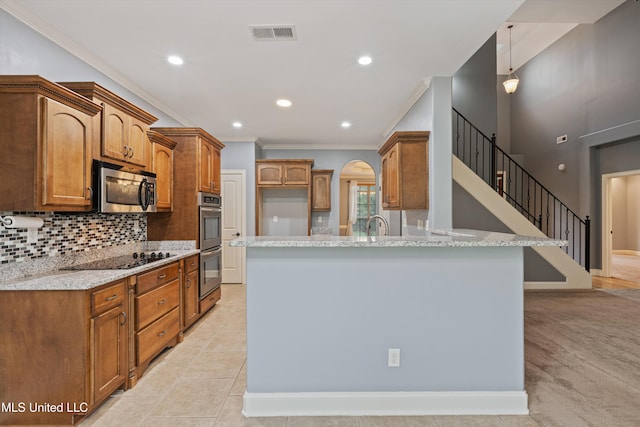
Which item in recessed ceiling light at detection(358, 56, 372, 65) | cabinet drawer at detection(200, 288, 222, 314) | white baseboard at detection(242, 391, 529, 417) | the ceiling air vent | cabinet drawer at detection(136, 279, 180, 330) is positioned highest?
the ceiling air vent

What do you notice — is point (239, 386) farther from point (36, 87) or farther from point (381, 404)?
point (36, 87)

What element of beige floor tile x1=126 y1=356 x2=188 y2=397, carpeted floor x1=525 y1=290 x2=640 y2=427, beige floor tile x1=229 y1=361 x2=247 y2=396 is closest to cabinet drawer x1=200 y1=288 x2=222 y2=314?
beige floor tile x1=126 y1=356 x2=188 y2=397

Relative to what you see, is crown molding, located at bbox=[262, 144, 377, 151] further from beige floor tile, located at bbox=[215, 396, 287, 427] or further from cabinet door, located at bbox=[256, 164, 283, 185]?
beige floor tile, located at bbox=[215, 396, 287, 427]

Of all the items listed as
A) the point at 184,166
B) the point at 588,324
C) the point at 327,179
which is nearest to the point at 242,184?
the point at 327,179

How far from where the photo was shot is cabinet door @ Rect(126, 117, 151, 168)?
281 cm

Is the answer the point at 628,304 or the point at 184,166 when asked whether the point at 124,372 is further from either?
the point at 628,304

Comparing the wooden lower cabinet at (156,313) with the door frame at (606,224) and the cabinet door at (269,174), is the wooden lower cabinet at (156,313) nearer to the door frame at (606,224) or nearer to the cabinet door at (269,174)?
the cabinet door at (269,174)

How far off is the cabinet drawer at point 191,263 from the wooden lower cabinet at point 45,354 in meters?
1.49

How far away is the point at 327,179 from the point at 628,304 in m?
5.00

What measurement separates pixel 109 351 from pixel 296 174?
447 centimetres

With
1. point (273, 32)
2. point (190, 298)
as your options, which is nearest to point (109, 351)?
point (190, 298)

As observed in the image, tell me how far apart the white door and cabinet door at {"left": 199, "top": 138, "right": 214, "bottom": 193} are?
1.78 m

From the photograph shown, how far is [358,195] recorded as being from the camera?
1071cm

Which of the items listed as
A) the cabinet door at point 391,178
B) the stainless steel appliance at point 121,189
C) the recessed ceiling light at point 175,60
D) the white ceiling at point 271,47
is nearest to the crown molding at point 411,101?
the white ceiling at point 271,47
